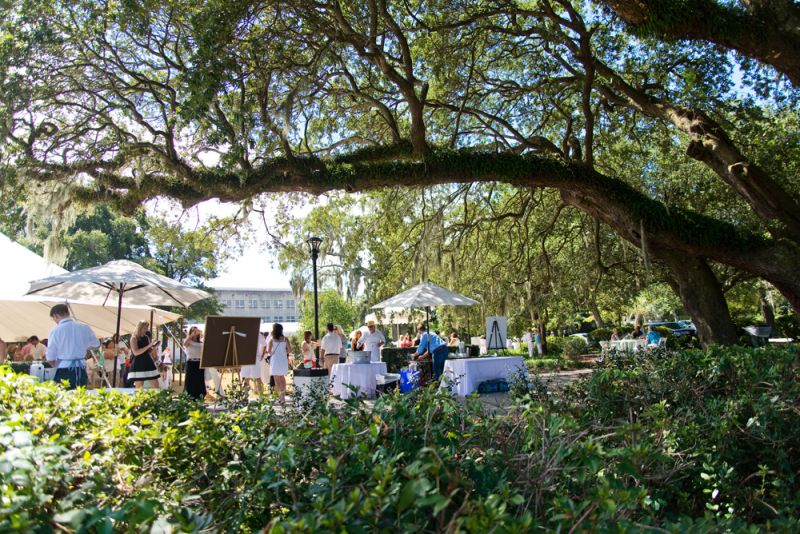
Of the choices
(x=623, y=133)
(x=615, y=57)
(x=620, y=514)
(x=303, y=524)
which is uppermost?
(x=615, y=57)

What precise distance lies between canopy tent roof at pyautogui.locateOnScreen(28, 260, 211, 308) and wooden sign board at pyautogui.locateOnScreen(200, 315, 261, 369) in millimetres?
517

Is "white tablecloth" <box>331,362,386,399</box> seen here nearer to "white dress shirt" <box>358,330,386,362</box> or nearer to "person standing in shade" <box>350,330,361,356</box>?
"white dress shirt" <box>358,330,386,362</box>

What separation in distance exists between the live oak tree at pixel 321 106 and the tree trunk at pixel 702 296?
33 mm

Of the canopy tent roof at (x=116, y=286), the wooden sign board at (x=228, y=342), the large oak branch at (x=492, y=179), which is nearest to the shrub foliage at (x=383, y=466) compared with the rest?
the wooden sign board at (x=228, y=342)

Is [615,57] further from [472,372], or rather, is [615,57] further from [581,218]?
[472,372]

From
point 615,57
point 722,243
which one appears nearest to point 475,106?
point 615,57

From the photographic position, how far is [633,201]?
9.30 metres

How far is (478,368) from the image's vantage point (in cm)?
1032

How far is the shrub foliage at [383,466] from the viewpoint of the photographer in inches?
56.6

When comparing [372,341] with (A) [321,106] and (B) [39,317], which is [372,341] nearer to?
(A) [321,106]

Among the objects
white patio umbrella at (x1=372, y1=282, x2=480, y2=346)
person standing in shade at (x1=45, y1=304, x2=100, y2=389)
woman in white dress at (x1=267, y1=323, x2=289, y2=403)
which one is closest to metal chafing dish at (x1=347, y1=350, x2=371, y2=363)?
woman in white dress at (x1=267, y1=323, x2=289, y2=403)

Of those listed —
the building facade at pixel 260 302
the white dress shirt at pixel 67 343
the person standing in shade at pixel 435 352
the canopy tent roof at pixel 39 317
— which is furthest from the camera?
the building facade at pixel 260 302

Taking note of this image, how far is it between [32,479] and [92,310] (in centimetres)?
1387

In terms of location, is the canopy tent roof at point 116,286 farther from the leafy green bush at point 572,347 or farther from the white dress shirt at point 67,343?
the leafy green bush at point 572,347
